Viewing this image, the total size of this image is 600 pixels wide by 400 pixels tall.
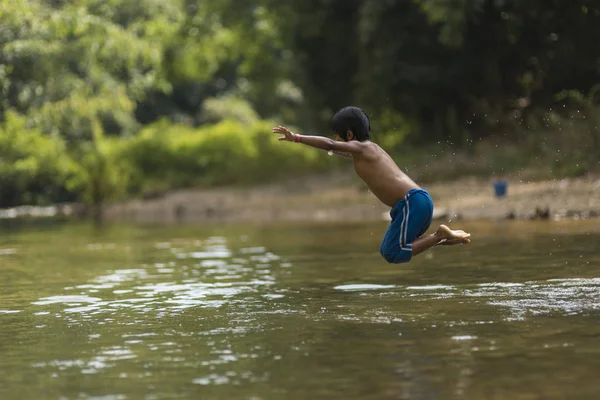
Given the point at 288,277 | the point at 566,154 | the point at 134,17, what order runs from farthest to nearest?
the point at 134,17 → the point at 566,154 → the point at 288,277

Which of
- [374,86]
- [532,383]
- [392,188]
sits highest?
[374,86]

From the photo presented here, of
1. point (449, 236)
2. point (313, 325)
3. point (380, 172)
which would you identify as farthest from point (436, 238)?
point (313, 325)

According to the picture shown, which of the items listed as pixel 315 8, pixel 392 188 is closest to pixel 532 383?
pixel 392 188

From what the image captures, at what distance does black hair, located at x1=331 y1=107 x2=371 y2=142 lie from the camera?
1090 cm

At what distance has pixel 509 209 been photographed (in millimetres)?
23734

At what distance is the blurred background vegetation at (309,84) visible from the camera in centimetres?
2903

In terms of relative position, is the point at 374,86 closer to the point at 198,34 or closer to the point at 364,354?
the point at 198,34

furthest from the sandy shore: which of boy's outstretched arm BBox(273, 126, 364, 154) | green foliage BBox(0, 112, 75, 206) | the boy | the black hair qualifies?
boy's outstretched arm BBox(273, 126, 364, 154)

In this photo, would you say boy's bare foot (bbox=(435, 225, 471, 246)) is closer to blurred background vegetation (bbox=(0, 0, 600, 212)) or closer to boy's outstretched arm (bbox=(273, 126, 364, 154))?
boy's outstretched arm (bbox=(273, 126, 364, 154))

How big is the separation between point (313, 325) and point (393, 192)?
6.03ft

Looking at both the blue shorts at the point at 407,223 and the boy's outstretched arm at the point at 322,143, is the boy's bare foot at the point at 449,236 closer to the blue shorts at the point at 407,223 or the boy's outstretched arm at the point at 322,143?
the blue shorts at the point at 407,223

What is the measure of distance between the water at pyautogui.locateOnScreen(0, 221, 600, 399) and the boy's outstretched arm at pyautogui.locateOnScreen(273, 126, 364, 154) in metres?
1.39

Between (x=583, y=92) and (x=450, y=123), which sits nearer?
(x=583, y=92)

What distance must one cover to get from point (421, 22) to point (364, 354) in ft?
83.8
